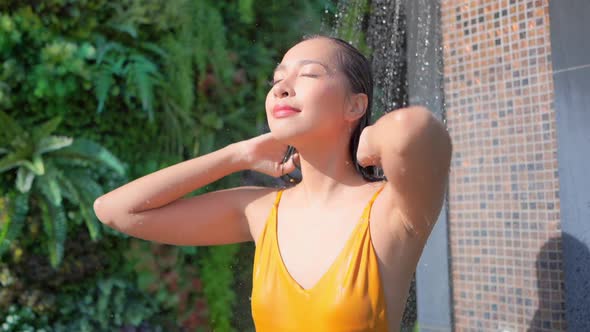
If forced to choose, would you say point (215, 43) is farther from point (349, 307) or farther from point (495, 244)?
point (349, 307)

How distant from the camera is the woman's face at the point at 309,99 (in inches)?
72.3

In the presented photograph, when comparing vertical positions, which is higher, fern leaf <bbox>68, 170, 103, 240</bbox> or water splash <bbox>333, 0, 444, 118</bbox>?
water splash <bbox>333, 0, 444, 118</bbox>

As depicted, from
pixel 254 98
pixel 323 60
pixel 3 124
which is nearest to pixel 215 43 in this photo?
pixel 254 98

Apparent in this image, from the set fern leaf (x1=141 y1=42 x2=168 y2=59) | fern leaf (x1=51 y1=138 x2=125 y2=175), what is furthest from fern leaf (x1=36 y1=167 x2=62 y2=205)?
fern leaf (x1=141 y1=42 x2=168 y2=59)

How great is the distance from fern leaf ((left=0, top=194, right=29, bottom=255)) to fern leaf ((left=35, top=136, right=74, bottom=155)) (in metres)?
0.37

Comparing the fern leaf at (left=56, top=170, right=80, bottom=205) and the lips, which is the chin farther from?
the fern leaf at (left=56, top=170, right=80, bottom=205)

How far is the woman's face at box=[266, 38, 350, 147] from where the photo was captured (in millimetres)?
1836

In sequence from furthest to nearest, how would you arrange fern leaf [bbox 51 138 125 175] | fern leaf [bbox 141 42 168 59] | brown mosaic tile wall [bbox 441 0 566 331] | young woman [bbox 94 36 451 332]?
fern leaf [bbox 141 42 168 59] → fern leaf [bbox 51 138 125 175] → brown mosaic tile wall [bbox 441 0 566 331] → young woman [bbox 94 36 451 332]

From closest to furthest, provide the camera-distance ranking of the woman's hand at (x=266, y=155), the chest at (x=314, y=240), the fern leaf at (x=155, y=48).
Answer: the chest at (x=314, y=240), the woman's hand at (x=266, y=155), the fern leaf at (x=155, y=48)

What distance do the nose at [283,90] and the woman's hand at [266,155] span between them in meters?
0.23

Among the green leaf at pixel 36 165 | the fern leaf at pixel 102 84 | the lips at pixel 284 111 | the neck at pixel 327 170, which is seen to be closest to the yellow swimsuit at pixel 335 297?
the neck at pixel 327 170

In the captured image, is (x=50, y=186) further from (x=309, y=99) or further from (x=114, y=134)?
(x=309, y=99)

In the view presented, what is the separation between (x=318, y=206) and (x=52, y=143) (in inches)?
138

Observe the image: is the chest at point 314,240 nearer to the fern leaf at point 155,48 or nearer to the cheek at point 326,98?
the cheek at point 326,98
